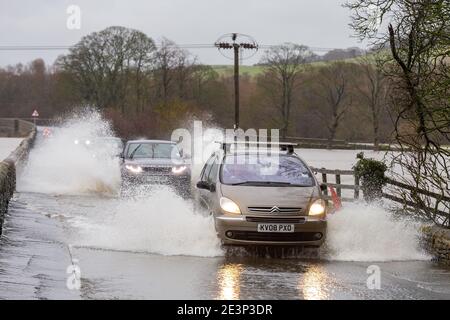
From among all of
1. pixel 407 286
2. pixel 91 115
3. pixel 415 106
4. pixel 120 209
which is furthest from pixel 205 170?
pixel 91 115

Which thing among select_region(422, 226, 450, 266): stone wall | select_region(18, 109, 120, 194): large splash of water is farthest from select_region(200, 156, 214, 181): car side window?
select_region(18, 109, 120, 194): large splash of water

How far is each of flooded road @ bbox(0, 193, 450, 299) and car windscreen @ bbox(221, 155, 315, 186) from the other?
47.3 inches

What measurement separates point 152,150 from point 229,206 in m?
11.3

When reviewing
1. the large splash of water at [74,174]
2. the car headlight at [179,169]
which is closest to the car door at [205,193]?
the car headlight at [179,169]

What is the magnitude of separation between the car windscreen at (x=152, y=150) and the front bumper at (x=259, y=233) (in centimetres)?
1080

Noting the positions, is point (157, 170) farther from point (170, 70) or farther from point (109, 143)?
point (170, 70)

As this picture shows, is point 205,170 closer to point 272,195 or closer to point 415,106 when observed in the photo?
point 272,195

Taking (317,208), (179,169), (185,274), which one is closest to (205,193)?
(317,208)

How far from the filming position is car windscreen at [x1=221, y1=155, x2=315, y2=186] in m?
12.3

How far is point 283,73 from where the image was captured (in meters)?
98.3

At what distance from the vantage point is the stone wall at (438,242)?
12.3 meters

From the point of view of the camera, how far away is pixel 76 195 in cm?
2303

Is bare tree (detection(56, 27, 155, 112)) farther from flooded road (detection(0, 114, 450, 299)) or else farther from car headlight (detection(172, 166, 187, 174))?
flooded road (detection(0, 114, 450, 299))
